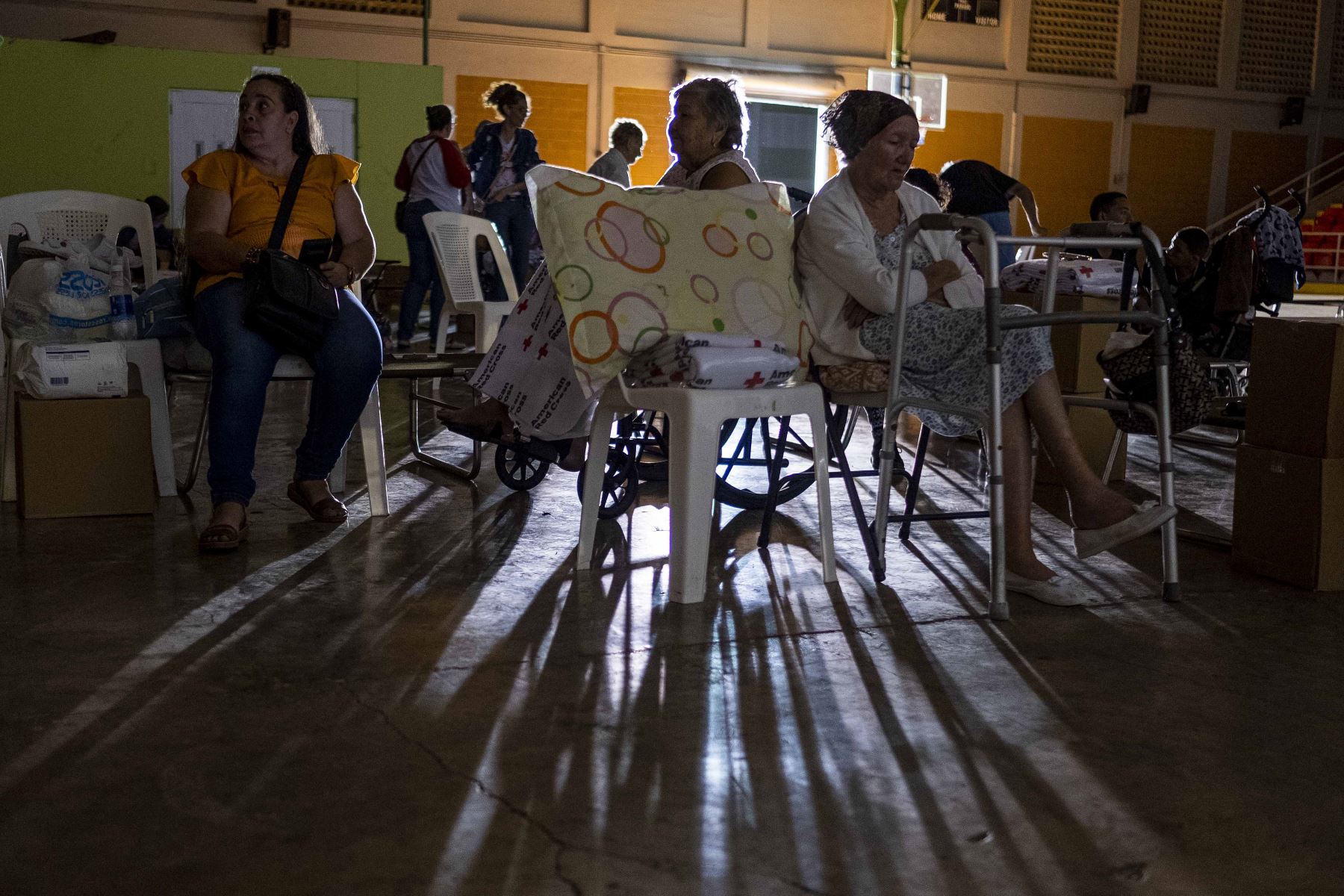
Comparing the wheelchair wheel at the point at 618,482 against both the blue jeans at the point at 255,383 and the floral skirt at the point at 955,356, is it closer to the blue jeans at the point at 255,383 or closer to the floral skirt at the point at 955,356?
the blue jeans at the point at 255,383

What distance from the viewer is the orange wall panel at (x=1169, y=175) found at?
591 inches

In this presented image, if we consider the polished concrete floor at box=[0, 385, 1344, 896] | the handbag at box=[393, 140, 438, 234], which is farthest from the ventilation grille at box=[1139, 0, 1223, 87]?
the polished concrete floor at box=[0, 385, 1344, 896]

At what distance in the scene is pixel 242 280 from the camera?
3.29 metres

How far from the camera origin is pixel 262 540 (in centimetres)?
321

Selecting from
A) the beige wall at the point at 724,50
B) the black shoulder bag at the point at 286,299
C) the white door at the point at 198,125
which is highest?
the beige wall at the point at 724,50

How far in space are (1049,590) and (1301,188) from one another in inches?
579

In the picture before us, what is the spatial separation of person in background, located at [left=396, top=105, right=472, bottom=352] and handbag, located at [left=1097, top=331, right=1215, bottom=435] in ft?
16.4

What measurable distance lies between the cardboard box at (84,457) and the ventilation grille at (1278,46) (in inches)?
588

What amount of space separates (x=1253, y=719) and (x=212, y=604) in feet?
6.46

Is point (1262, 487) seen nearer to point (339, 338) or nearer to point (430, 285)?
point (339, 338)

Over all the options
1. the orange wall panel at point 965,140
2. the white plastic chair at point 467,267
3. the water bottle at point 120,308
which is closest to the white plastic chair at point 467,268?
the white plastic chair at point 467,267

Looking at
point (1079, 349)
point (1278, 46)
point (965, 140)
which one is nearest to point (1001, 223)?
point (1079, 349)

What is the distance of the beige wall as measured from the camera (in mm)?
11461

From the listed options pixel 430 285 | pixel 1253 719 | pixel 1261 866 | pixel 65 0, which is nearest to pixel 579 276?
pixel 1253 719
